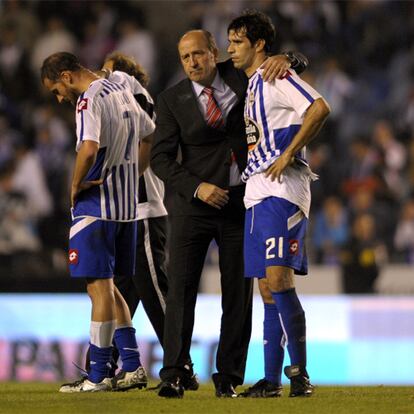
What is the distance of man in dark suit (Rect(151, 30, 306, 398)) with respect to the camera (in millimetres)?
6902

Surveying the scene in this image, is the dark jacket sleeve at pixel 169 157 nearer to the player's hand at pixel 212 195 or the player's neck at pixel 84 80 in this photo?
the player's hand at pixel 212 195

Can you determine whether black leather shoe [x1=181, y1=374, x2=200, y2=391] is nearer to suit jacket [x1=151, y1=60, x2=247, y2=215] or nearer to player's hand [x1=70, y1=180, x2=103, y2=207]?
suit jacket [x1=151, y1=60, x2=247, y2=215]

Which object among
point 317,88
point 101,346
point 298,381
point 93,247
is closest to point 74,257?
point 93,247

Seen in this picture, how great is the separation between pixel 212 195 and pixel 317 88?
917 centimetres

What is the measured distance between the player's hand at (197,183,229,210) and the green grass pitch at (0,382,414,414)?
42.6 inches

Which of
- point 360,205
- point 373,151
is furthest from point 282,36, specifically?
point 360,205

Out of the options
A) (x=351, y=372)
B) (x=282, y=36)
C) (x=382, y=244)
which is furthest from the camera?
(x=282, y=36)

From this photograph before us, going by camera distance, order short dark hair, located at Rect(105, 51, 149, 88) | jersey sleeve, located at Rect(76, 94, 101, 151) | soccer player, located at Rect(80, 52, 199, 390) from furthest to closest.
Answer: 1. short dark hair, located at Rect(105, 51, 149, 88)
2. soccer player, located at Rect(80, 52, 199, 390)
3. jersey sleeve, located at Rect(76, 94, 101, 151)

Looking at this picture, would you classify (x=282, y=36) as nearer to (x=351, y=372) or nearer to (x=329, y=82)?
(x=329, y=82)

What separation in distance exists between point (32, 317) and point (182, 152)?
4.63 metres

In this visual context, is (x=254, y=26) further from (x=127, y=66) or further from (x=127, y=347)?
(x=127, y=347)

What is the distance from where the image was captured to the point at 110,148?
23.9 ft

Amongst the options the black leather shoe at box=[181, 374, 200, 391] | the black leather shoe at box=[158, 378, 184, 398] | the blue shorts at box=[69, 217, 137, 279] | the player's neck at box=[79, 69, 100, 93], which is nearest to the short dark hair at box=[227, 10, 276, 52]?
the player's neck at box=[79, 69, 100, 93]

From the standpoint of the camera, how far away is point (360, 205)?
14.1 m
